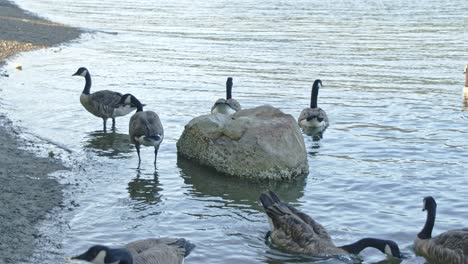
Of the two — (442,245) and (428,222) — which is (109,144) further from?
(442,245)

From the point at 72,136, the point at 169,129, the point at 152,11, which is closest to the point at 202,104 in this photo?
the point at 169,129

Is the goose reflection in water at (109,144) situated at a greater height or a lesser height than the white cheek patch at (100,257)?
lesser

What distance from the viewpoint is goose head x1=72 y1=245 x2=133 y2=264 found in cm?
779

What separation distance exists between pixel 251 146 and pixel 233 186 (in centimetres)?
93

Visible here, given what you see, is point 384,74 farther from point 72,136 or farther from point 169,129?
point 72,136

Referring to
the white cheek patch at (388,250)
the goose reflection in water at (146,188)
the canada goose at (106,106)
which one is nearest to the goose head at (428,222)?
the white cheek patch at (388,250)

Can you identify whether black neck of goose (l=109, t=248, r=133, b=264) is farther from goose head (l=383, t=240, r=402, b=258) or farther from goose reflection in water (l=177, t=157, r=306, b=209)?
goose reflection in water (l=177, t=157, r=306, b=209)

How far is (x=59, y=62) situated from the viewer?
29734 millimetres

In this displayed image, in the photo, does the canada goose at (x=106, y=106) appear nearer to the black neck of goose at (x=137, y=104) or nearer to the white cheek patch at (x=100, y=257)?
the black neck of goose at (x=137, y=104)

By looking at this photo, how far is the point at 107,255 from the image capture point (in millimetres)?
7785

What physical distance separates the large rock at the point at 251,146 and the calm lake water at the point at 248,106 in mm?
272

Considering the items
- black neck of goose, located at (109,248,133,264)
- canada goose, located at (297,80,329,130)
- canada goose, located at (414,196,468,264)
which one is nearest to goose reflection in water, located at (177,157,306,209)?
canada goose, located at (414,196,468,264)

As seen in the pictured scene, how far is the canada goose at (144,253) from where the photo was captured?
25.6ft

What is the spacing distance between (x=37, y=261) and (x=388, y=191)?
6655 mm
